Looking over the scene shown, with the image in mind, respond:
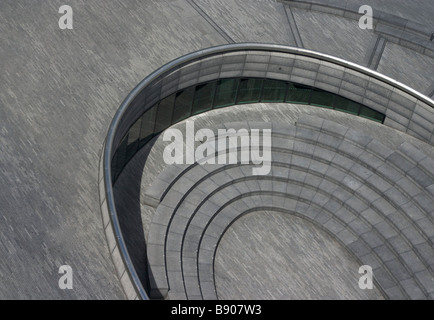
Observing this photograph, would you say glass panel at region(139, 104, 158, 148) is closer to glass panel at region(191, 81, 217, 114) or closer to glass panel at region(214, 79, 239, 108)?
glass panel at region(191, 81, 217, 114)

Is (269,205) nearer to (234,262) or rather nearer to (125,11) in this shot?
(234,262)

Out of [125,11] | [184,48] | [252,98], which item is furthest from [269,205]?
[125,11]

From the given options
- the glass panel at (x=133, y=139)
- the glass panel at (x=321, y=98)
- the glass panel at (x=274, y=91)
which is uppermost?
the glass panel at (x=274, y=91)

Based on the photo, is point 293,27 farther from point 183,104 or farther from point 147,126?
point 147,126

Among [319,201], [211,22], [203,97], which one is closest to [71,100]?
[203,97]

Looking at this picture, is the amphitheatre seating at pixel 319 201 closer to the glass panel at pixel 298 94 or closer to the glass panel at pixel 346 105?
the glass panel at pixel 298 94

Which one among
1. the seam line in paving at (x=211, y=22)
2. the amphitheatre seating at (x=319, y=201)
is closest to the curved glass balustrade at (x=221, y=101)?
the amphitheatre seating at (x=319, y=201)

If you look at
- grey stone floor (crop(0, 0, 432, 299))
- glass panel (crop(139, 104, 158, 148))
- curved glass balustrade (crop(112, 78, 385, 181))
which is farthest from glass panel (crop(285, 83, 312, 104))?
glass panel (crop(139, 104, 158, 148))
